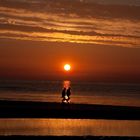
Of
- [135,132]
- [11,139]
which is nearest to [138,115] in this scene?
[135,132]

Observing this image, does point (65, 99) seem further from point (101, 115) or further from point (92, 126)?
point (101, 115)

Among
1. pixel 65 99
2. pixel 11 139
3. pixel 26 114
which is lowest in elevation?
pixel 11 139

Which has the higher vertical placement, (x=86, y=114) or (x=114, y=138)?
(x=86, y=114)

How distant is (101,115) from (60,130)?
2.50m

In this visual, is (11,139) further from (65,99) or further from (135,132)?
(65,99)

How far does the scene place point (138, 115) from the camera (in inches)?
851

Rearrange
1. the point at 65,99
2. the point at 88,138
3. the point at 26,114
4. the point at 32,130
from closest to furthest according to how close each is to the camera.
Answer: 1. the point at 88,138
2. the point at 26,114
3. the point at 32,130
4. the point at 65,99

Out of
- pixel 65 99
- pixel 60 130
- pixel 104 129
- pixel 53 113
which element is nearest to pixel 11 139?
pixel 53 113

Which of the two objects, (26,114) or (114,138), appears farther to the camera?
(26,114)

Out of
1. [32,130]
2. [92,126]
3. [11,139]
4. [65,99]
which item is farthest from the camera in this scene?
[65,99]

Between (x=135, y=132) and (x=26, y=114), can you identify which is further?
(x=135, y=132)

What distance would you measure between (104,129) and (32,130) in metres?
3.75

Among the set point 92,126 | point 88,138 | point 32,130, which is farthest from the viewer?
point 92,126

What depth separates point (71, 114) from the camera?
69.6 ft
